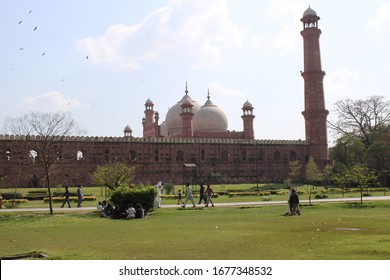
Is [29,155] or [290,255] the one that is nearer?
[290,255]

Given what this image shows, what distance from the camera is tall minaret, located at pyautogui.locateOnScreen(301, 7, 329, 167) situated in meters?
49.9

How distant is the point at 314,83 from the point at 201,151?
1486 cm

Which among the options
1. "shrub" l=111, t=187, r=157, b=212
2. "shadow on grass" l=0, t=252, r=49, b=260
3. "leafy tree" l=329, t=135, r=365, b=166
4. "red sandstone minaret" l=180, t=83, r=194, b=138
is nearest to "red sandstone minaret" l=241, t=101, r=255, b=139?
"red sandstone minaret" l=180, t=83, r=194, b=138

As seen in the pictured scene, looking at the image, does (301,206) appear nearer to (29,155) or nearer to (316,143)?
(29,155)

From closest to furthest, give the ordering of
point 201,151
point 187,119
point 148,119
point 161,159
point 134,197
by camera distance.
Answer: point 134,197
point 161,159
point 201,151
point 187,119
point 148,119

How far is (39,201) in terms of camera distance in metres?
27.4

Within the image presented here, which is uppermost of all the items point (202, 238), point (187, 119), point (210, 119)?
point (210, 119)

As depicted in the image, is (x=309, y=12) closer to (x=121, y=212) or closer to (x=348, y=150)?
(x=348, y=150)

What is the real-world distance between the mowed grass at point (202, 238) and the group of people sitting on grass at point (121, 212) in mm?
607

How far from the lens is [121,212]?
661 inches

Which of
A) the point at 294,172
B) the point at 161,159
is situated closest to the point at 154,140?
the point at 161,159

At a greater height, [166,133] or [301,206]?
[166,133]

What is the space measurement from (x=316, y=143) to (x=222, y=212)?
36.3m

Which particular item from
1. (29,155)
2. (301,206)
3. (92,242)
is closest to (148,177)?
(29,155)
